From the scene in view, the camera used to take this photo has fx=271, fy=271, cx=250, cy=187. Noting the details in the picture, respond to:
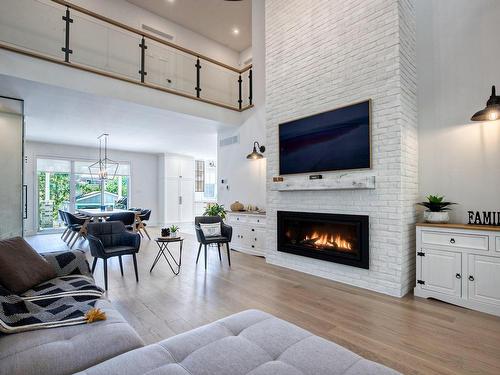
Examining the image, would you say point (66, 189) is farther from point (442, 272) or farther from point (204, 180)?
point (442, 272)

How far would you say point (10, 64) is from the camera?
150 inches

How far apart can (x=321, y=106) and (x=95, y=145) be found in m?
8.40

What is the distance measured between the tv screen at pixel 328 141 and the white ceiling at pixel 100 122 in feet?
7.85

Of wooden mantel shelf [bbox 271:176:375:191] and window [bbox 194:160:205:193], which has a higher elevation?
window [bbox 194:160:205:193]

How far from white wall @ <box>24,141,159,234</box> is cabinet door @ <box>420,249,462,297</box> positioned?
992 centimetres

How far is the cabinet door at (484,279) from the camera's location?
9.41 feet

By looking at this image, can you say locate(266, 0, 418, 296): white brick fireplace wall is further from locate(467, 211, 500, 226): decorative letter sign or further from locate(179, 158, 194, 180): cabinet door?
locate(179, 158, 194, 180): cabinet door

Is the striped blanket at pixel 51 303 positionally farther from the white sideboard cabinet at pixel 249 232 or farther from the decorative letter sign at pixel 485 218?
the decorative letter sign at pixel 485 218

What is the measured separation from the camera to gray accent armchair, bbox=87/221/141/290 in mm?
3715

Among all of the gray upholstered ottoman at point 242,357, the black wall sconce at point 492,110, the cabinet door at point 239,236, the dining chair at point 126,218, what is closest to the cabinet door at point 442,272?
the black wall sconce at point 492,110

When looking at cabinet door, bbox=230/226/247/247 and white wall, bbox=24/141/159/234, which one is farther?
white wall, bbox=24/141/159/234

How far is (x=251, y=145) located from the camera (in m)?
6.35

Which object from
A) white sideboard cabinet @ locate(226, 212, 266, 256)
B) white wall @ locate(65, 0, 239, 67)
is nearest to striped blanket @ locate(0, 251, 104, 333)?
white sideboard cabinet @ locate(226, 212, 266, 256)

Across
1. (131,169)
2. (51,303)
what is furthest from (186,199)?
(51,303)
